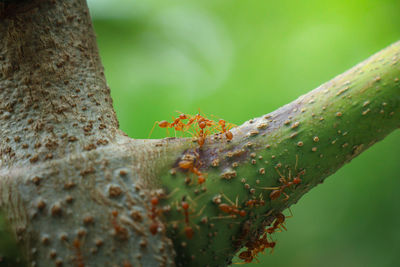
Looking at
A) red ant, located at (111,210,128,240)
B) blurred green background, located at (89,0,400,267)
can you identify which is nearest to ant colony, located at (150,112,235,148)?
red ant, located at (111,210,128,240)

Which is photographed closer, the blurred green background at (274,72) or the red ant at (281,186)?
the red ant at (281,186)

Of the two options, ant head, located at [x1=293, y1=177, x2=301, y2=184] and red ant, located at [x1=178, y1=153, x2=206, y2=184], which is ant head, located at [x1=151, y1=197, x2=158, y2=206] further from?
ant head, located at [x1=293, y1=177, x2=301, y2=184]

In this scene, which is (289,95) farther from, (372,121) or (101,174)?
(101,174)

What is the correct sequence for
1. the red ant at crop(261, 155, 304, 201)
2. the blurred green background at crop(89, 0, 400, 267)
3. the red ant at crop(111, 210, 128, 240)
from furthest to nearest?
the blurred green background at crop(89, 0, 400, 267), the red ant at crop(261, 155, 304, 201), the red ant at crop(111, 210, 128, 240)

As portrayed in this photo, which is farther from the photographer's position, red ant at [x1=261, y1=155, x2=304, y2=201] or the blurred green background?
the blurred green background

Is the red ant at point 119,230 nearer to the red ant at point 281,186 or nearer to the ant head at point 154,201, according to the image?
the ant head at point 154,201

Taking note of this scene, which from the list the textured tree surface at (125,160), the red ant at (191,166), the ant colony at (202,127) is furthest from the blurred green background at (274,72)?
the red ant at (191,166)

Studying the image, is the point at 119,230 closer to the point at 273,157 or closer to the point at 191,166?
the point at 191,166
